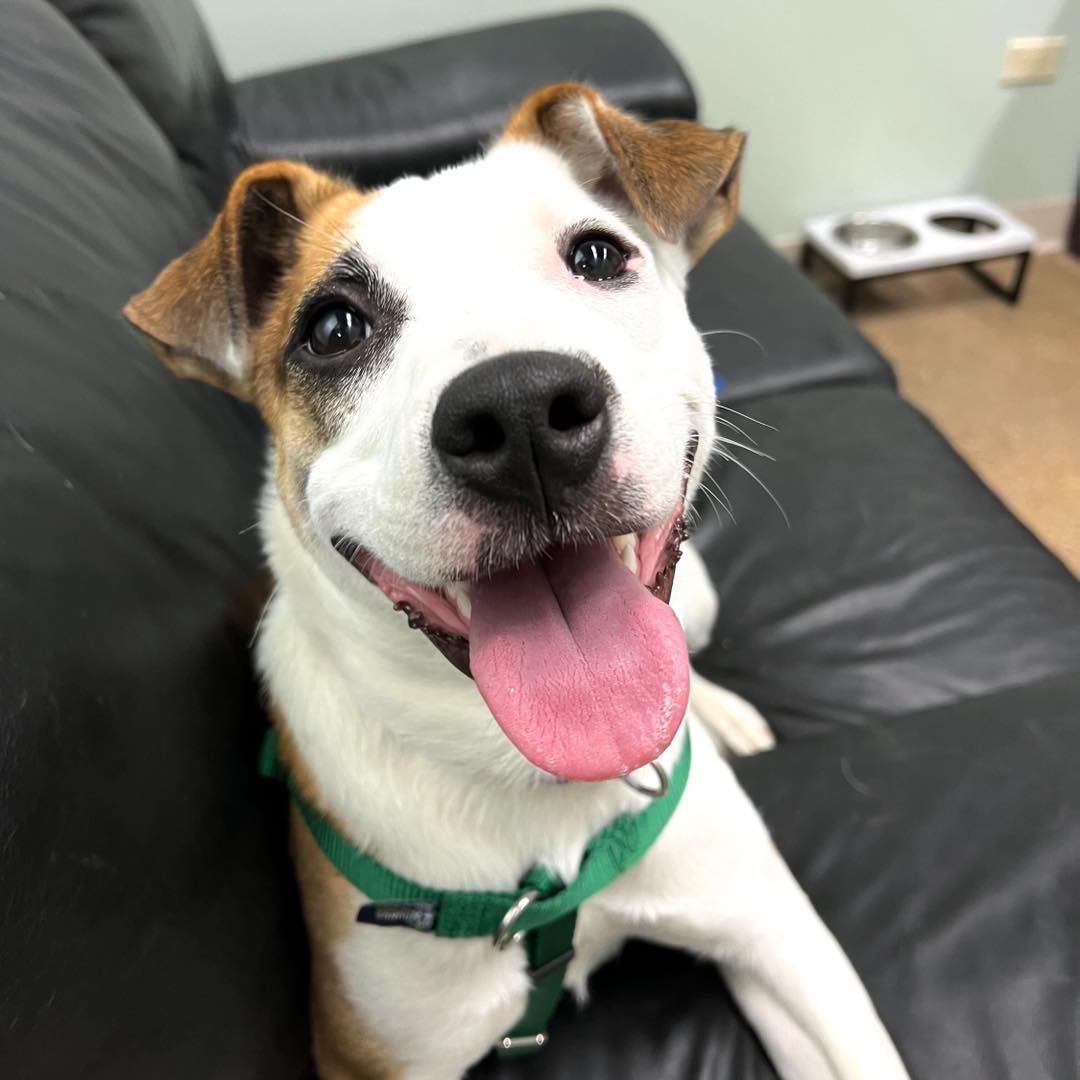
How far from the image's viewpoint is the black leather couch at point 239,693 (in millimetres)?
764

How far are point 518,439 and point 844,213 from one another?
12.8ft

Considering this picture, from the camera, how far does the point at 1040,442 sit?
3.14 metres

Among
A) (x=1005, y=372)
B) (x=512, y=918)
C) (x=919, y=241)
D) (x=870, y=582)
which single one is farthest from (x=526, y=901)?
(x=919, y=241)

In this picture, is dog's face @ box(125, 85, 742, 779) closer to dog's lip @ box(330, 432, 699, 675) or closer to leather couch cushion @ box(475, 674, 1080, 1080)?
dog's lip @ box(330, 432, 699, 675)

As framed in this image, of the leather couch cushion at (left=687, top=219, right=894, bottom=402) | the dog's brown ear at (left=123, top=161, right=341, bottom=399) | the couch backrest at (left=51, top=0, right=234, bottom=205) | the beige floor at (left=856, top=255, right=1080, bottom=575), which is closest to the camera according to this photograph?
the dog's brown ear at (left=123, top=161, right=341, bottom=399)

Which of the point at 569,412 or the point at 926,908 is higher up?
the point at 569,412

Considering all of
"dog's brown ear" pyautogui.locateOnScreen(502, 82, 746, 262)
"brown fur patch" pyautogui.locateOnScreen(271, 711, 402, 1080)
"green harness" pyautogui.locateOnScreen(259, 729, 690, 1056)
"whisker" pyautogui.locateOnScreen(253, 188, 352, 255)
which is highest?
"dog's brown ear" pyautogui.locateOnScreen(502, 82, 746, 262)

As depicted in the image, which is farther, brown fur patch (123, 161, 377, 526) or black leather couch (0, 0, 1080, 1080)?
brown fur patch (123, 161, 377, 526)

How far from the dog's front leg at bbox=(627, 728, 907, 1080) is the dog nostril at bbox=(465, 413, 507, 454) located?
2.06ft

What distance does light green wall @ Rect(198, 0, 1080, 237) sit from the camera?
127 inches

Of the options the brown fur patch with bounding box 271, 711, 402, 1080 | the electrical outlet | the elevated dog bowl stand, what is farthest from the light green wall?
the brown fur patch with bounding box 271, 711, 402, 1080

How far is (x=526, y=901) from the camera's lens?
3.29ft

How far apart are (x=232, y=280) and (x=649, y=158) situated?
54cm

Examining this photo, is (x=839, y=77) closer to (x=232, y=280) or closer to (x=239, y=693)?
(x=232, y=280)
